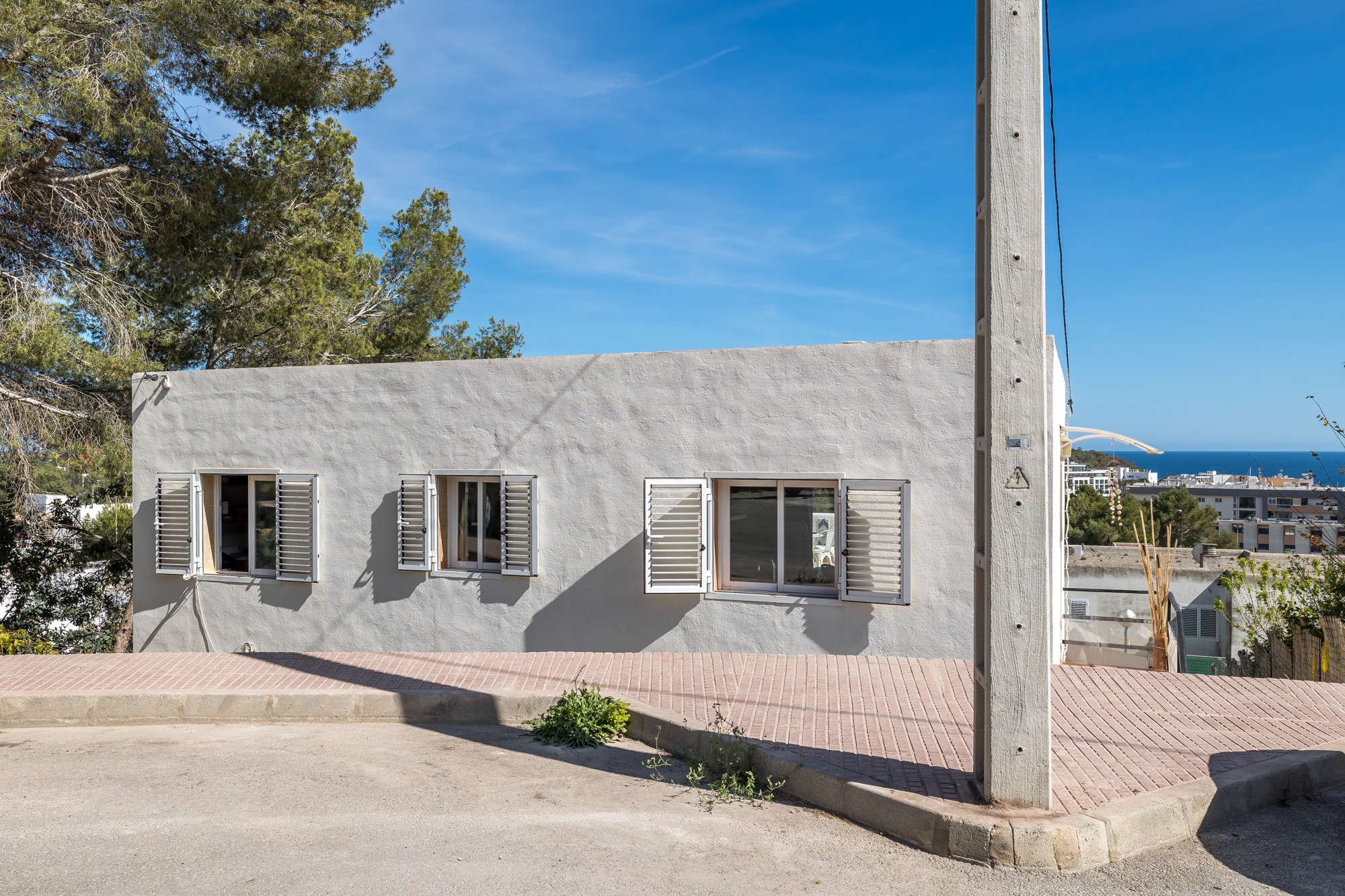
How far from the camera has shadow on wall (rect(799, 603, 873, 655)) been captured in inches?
343

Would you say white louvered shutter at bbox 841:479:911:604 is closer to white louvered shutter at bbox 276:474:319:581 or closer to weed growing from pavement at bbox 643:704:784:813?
weed growing from pavement at bbox 643:704:784:813

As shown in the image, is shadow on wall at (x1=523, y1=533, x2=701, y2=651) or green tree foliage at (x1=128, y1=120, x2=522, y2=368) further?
green tree foliage at (x1=128, y1=120, x2=522, y2=368)

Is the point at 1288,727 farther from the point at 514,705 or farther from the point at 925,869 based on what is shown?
the point at 514,705

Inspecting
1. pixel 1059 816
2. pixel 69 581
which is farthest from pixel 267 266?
pixel 1059 816

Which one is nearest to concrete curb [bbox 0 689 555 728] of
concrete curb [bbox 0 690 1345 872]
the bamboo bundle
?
concrete curb [bbox 0 690 1345 872]

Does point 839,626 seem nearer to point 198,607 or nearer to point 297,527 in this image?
point 297,527

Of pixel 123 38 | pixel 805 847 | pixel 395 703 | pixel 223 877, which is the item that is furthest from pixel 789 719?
pixel 123 38

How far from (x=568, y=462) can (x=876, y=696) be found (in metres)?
3.96

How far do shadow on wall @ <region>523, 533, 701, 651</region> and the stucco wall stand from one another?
20 millimetres

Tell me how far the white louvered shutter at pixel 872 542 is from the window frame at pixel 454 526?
11.8ft

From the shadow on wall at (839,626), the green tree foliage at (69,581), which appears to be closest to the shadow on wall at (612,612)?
the shadow on wall at (839,626)

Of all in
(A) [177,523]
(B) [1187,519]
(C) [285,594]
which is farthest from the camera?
(B) [1187,519]

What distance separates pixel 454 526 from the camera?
33.6 ft

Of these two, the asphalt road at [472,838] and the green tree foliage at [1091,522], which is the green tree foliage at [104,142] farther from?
the green tree foliage at [1091,522]
